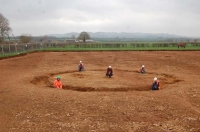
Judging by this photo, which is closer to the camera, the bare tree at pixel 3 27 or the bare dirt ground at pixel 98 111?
the bare dirt ground at pixel 98 111

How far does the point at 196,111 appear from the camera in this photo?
10117mm

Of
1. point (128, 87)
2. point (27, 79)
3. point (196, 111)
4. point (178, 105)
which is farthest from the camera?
point (27, 79)

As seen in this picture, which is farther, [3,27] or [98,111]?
[3,27]

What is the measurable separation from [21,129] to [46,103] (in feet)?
8.82

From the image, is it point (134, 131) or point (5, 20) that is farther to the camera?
point (5, 20)

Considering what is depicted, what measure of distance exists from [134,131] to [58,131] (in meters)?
2.60

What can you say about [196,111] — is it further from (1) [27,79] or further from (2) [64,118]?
(1) [27,79]

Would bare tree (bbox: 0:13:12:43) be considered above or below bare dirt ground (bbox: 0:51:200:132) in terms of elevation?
above

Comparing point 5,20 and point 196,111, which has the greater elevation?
point 5,20

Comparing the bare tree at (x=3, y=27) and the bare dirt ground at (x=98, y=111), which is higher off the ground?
the bare tree at (x=3, y=27)

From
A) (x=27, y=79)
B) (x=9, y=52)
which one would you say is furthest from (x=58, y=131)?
(x=9, y=52)

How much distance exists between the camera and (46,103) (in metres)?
10.7

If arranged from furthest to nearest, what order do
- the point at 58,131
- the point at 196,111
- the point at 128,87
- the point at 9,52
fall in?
the point at 9,52, the point at 128,87, the point at 196,111, the point at 58,131

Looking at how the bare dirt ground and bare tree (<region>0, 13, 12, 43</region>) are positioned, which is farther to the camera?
bare tree (<region>0, 13, 12, 43</region>)
